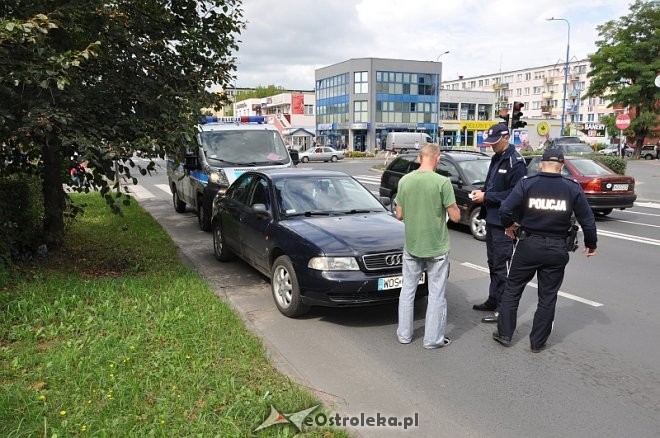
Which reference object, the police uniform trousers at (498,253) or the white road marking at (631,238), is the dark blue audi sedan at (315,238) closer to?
the police uniform trousers at (498,253)

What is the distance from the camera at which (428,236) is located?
15.6 feet

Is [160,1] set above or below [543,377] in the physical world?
above

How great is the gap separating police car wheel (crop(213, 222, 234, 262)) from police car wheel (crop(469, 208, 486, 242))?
4974mm

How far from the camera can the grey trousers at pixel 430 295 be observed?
483 centimetres

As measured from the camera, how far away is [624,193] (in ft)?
42.7

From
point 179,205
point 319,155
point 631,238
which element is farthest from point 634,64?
point 179,205

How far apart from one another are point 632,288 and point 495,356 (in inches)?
132

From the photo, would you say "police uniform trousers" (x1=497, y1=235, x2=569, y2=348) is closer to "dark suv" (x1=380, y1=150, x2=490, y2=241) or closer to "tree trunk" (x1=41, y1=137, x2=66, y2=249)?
"dark suv" (x1=380, y1=150, x2=490, y2=241)

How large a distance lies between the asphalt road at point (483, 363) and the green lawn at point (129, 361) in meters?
0.42

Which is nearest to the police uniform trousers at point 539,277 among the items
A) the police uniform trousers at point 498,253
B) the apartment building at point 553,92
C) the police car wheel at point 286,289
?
the police uniform trousers at point 498,253

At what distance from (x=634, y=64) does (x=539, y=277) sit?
181 feet

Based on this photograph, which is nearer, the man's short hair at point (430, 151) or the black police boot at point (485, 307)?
the man's short hair at point (430, 151)

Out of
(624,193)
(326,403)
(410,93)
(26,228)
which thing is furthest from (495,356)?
(410,93)

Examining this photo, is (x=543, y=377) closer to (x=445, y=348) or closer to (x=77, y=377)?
(x=445, y=348)
